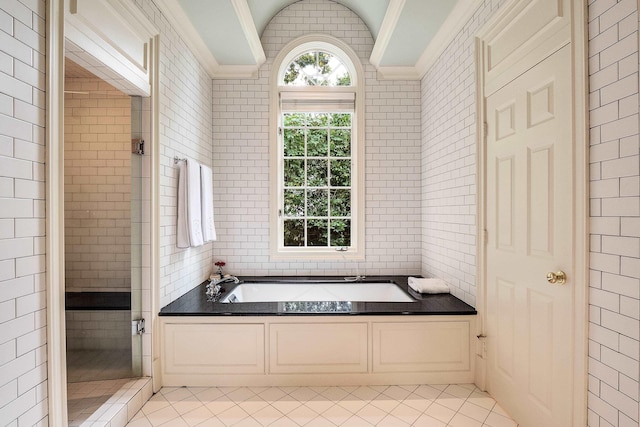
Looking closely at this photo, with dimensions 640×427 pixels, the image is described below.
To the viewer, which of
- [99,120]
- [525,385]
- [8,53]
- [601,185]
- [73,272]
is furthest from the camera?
[99,120]

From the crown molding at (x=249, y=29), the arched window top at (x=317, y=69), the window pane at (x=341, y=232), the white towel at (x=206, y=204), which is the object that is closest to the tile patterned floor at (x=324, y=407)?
the white towel at (x=206, y=204)

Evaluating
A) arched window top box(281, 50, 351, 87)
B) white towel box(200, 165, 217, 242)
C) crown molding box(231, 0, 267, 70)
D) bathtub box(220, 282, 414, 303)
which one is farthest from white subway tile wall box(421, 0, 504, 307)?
white towel box(200, 165, 217, 242)

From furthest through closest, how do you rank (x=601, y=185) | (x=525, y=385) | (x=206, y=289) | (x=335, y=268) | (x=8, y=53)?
(x=335, y=268), (x=206, y=289), (x=525, y=385), (x=601, y=185), (x=8, y=53)

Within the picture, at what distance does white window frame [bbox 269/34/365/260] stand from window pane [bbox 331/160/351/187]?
0.09 m

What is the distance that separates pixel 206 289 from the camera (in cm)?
301

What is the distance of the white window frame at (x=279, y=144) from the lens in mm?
3600

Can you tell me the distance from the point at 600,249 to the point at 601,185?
27 centimetres

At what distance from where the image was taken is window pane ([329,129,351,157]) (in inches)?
148

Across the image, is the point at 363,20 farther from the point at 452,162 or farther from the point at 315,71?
the point at 452,162

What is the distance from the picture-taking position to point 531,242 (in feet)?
6.10

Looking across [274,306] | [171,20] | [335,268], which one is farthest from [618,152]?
Answer: [171,20]

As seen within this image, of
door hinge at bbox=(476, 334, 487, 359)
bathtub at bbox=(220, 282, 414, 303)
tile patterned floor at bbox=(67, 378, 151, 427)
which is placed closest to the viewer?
tile patterned floor at bbox=(67, 378, 151, 427)

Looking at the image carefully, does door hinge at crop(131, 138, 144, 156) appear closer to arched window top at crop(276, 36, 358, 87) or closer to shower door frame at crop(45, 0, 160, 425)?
shower door frame at crop(45, 0, 160, 425)

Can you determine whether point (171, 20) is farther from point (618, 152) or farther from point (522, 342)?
point (522, 342)
